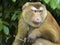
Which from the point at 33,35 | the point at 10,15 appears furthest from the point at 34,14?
the point at 10,15

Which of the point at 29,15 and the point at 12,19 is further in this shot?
the point at 12,19

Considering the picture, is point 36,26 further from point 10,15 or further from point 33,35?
point 10,15

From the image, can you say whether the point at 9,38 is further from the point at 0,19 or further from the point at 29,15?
the point at 29,15

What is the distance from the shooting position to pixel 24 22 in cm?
623

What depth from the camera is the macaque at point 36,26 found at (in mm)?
6035

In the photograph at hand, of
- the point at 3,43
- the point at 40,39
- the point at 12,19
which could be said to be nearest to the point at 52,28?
the point at 40,39

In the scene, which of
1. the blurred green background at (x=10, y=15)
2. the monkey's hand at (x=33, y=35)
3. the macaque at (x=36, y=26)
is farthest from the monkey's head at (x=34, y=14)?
the blurred green background at (x=10, y=15)

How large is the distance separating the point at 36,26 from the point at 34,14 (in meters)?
0.20

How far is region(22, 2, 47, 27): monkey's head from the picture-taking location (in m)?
5.90

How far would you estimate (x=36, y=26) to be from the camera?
237 inches

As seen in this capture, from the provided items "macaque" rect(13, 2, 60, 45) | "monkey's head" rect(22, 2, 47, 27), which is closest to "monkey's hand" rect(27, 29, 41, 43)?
"macaque" rect(13, 2, 60, 45)

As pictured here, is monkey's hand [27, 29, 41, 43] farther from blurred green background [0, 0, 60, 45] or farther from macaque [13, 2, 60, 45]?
blurred green background [0, 0, 60, 45]

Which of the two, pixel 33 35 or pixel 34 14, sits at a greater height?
pixel 34 14

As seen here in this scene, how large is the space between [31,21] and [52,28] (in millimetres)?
420
